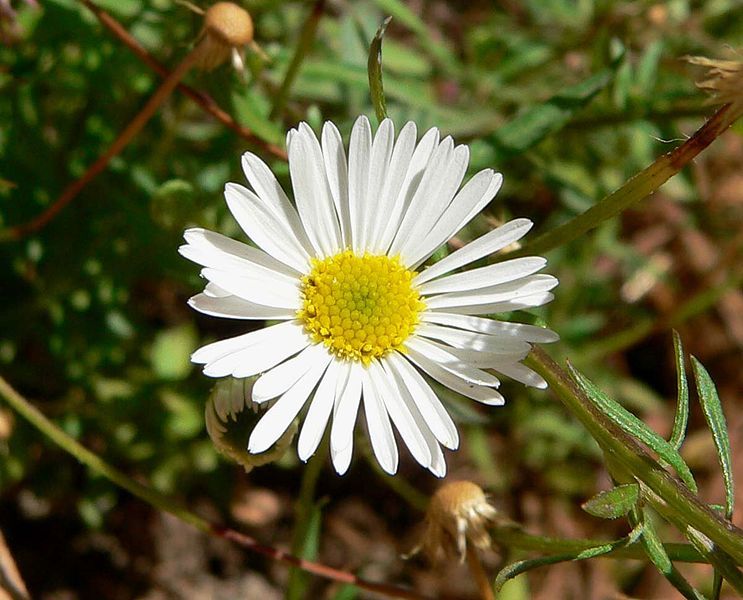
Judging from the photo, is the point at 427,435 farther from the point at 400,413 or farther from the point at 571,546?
the point at 571,546

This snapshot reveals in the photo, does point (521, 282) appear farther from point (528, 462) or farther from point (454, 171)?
point (528, 462)

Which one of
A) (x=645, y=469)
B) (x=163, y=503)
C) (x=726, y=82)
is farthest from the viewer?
(x=163, y=503)

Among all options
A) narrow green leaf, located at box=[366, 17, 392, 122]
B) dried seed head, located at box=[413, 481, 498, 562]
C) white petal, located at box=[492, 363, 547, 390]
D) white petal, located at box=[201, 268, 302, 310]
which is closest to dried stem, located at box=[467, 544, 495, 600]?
dried seed head, located at box=[413, 481, 498, 562]

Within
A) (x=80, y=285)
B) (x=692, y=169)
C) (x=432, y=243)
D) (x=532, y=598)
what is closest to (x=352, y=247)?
(x=432, y=243)

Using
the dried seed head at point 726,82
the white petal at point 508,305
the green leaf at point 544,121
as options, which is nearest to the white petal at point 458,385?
the white petal at point 508,305

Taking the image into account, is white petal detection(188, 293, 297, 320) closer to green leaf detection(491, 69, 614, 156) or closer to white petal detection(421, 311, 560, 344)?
white petal detection(421, 311, 560, 344)

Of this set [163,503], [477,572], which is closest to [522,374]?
[477,572]

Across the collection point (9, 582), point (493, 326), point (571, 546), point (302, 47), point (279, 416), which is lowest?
point (9, 582)

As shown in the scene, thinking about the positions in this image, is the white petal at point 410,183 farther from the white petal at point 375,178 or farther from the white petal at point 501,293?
the white petal at point 501,293
